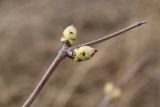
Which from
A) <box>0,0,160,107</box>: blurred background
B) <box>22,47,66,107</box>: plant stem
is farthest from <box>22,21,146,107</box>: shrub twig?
→ <box>0,0,160,107</box>: blurred background

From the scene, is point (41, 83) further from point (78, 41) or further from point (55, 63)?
point (78, 41)

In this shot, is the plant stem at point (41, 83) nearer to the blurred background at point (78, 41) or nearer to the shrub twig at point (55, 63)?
the shrub twig at point (55, 63)

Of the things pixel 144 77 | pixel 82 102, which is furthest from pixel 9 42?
pixel 144 77

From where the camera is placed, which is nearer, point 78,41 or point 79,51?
point 79,51

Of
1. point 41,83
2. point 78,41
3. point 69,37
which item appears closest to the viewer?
point 41,83

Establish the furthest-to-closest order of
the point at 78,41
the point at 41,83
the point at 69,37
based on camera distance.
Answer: the point at 78,41 < the point at 69,37 < the point at 41,83

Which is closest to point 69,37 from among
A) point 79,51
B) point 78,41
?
point 79,51

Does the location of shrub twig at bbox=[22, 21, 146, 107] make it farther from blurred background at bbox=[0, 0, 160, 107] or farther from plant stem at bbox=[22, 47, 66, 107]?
blurred background at bbox=[0, 0, 160, 107]

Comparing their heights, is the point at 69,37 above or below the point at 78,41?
above
